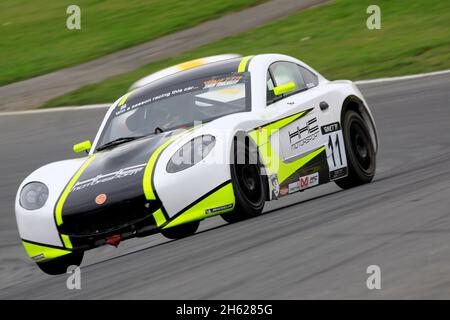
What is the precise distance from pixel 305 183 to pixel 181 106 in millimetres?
1207

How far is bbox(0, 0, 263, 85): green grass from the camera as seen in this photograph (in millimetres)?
25016

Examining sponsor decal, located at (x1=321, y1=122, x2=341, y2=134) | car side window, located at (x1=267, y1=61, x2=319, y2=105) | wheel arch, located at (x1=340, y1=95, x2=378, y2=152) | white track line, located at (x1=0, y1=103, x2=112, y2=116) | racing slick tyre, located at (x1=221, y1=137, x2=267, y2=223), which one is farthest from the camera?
white track line, located at (x1=0, y1=103, x2=112, y2=116)

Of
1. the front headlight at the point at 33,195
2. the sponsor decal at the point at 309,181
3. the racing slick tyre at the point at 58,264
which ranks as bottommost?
the racing slick tyre at the point at 58,264

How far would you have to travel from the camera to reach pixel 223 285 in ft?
18.9

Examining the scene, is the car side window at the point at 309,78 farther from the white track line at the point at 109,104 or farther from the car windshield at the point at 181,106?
the white track line at the point at 109,104

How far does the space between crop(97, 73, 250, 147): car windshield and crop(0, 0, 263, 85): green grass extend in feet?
47.2

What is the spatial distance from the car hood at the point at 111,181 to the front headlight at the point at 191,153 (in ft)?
0.73

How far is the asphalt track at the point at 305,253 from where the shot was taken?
5.47m

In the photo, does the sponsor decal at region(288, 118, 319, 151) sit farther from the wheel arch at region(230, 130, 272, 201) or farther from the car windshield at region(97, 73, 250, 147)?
the wheel arch at region(230, 130, 272, 201)

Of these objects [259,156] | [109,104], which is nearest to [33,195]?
[259,156]

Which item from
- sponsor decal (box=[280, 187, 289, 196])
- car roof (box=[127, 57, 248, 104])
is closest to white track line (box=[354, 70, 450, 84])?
car roof (box=[127, 57, 248, 104])

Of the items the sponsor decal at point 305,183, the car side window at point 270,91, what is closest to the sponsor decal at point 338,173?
the sponsor decal at point 305,183
